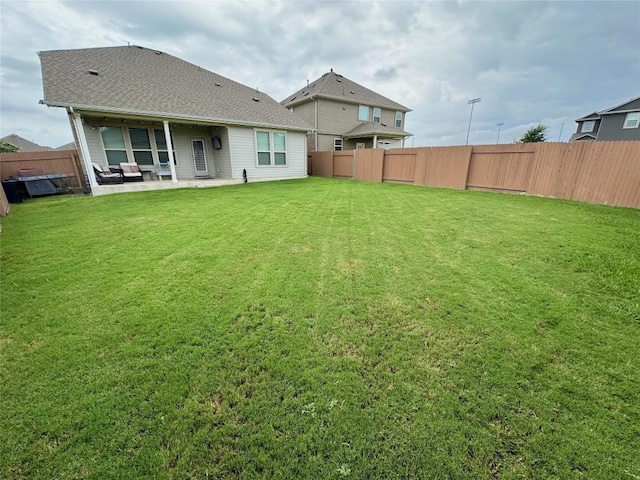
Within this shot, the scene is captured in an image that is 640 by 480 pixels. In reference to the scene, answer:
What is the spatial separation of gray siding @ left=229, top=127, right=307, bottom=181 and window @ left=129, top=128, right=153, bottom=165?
3.51 meters

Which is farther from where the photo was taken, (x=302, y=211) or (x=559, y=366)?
(x=302, y=211)

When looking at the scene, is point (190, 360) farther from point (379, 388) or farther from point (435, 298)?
point (435, 298)

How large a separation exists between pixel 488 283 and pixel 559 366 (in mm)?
1288

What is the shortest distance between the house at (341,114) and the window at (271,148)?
4978 millimetres

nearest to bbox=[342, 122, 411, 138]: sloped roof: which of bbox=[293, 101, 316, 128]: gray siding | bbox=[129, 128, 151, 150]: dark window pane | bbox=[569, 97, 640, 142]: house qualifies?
bbox=[293, 101, 316, 128]: gray siding

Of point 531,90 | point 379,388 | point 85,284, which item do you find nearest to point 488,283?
point 379,388

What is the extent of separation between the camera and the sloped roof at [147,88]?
29.8 feet

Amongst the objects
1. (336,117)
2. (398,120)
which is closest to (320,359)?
(336,117)

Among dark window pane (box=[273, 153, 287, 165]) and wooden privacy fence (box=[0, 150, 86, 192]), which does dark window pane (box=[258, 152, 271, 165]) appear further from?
wooden privacy fence (box=[0, 150, 86, 192])

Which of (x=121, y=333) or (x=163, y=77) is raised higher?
(x=163, y=77)

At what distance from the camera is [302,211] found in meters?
6.74

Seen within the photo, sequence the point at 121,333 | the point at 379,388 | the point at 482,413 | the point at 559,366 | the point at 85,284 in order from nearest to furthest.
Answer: the point at 482,413 < the point at 379,388 < the point at 559,366 < the point at 121,333 < the point at 85,284

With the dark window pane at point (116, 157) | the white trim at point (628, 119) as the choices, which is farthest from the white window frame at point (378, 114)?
the white trim at point (628, 119)

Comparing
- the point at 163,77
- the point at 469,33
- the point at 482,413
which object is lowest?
the point at 482,413
